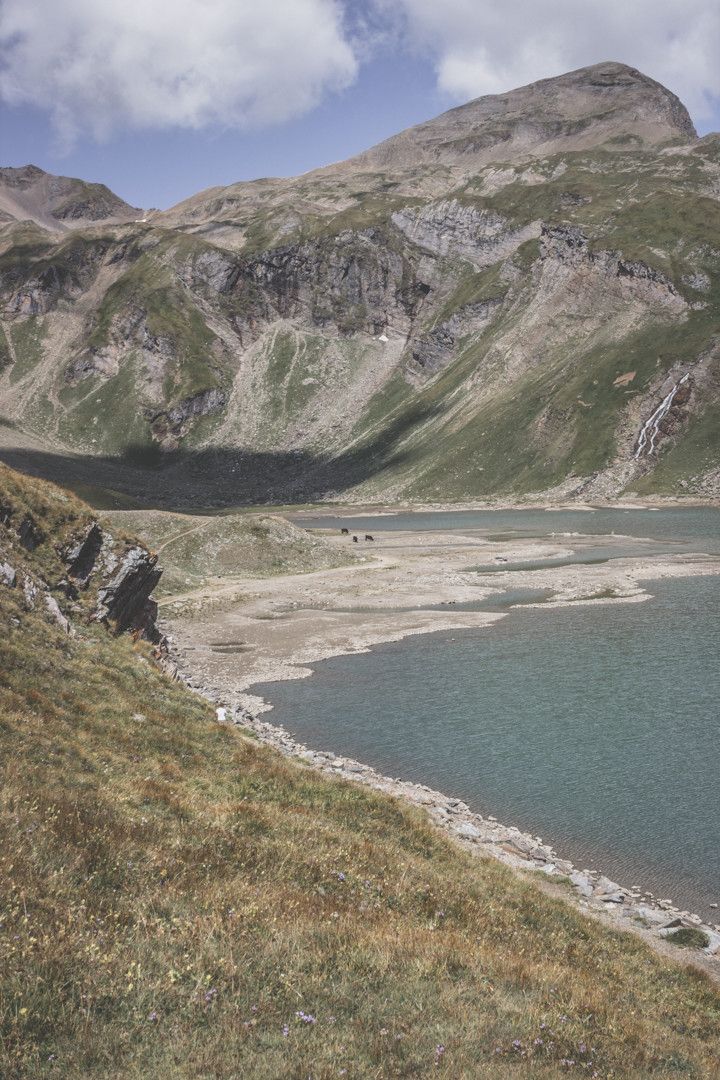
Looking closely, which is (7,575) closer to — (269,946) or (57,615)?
(57,615)

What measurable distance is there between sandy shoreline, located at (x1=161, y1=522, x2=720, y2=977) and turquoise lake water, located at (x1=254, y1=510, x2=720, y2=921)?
1.50 metres

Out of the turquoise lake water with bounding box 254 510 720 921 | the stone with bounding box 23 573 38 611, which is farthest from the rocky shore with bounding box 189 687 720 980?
the stone with bounding box 23 573 38 611

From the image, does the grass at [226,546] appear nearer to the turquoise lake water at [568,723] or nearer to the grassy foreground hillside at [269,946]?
the turquoise lake water at [568,723]

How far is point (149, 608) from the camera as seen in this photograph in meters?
44.5

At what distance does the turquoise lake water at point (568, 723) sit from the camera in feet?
86.1

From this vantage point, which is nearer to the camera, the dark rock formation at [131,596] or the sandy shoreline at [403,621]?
the sandy shoreline at [403,621]

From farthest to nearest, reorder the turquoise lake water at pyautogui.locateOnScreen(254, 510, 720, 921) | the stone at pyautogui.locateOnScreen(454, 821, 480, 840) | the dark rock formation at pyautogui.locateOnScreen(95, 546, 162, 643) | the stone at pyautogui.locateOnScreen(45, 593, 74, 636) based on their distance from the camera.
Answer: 1. the dark rock formation at pyautogui.locateOnScreen(95, 546, 162, 643)
2. the stone at pyautogui.locateOnScreen(45, 593, 74, 636)
3. the turquoise lake water at pyautogui.locateOnScreen(254, 510, 720, 921)
4. the stone at pyautogui.locateOnScreen(454, 821, 480, 840)

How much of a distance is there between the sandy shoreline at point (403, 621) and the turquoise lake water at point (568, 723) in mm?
1501

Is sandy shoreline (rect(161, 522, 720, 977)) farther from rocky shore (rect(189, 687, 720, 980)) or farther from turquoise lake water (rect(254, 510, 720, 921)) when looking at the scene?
turquoise lake water (rect(254, 510, 720, 921))

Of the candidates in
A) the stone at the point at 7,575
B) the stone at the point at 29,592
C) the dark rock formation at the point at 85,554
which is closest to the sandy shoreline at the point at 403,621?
the dark rock formation at the point at 85,554

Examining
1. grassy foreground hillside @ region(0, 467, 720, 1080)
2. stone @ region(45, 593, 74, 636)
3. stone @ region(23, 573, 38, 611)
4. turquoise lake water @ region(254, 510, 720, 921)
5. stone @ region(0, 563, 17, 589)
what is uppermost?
stone @ region(0, 563, 17, 589)

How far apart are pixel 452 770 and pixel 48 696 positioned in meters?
18.3

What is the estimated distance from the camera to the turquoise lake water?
26.2 metres

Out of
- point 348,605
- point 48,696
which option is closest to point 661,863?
point 48,696
